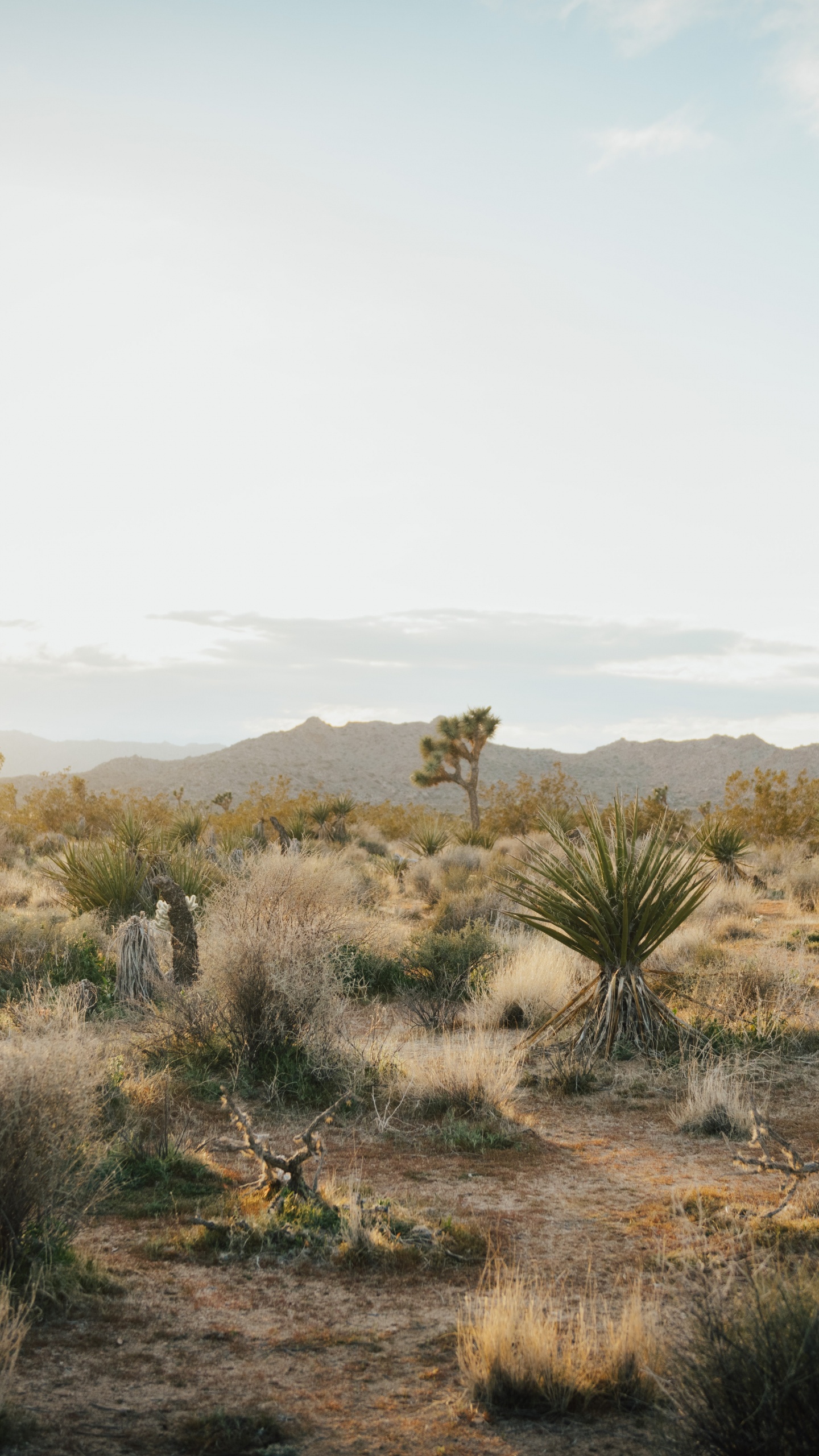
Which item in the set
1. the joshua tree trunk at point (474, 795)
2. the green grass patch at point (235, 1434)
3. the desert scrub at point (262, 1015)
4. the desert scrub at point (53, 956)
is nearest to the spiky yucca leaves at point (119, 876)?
the desert scrub at point (53, 956)

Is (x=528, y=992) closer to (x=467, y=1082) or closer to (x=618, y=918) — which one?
(x=618, y=918)

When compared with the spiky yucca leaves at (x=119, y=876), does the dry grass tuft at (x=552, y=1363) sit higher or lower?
lower

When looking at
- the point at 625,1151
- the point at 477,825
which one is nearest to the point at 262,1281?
the point at 625,1151

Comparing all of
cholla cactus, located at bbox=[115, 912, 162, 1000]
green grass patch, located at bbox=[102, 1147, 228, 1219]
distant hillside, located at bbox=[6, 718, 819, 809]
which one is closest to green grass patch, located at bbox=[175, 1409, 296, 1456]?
green grass patch, located at bbox=[102, 1147, 228, 1219]

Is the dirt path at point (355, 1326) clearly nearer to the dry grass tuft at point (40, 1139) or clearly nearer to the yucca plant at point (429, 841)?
the dry grass tuft at point (40, 1139)

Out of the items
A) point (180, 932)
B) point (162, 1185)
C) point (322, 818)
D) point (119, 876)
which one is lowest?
point (162, 1185)

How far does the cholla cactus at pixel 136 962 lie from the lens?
10.7 meters

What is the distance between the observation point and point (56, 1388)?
3.55 m

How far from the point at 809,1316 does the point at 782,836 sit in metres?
24.0

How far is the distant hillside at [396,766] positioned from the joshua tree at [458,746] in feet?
114

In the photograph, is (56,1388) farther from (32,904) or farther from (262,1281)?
(32,904)

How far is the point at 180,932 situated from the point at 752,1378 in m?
8.23

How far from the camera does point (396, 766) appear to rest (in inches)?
3664

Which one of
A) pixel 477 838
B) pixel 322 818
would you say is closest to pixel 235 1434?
pixel 477 838
